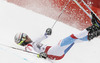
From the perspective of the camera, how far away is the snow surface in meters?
2.07

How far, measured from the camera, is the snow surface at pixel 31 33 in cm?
207

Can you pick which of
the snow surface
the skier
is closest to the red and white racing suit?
the skier

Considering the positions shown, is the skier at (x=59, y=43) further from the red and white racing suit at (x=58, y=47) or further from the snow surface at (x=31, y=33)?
the snow surface at (x=31, y=33)

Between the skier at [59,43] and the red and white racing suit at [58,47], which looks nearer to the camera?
the skier at [59,43]

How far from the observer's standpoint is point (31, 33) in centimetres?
299

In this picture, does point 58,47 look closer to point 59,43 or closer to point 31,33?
point 59,43

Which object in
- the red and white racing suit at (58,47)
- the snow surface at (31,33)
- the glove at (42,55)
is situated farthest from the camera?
the snow surface at (31,33)

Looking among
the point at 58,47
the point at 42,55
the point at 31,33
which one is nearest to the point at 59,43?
the point at 58,47

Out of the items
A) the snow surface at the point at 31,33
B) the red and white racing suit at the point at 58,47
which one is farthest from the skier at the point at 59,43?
the snow surface at the point at 31,33

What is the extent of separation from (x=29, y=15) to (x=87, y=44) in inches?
44.0

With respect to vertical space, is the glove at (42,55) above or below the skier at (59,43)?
below

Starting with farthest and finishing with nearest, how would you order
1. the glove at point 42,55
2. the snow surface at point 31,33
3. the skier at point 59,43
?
the snow surface at point 31,33 < the glove at point 42,55 < the skier at point 59,43

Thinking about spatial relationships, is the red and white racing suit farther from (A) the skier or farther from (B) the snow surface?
(B) the snow surface

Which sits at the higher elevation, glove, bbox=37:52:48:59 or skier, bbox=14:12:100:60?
skier, bbox=14:12:100:60
